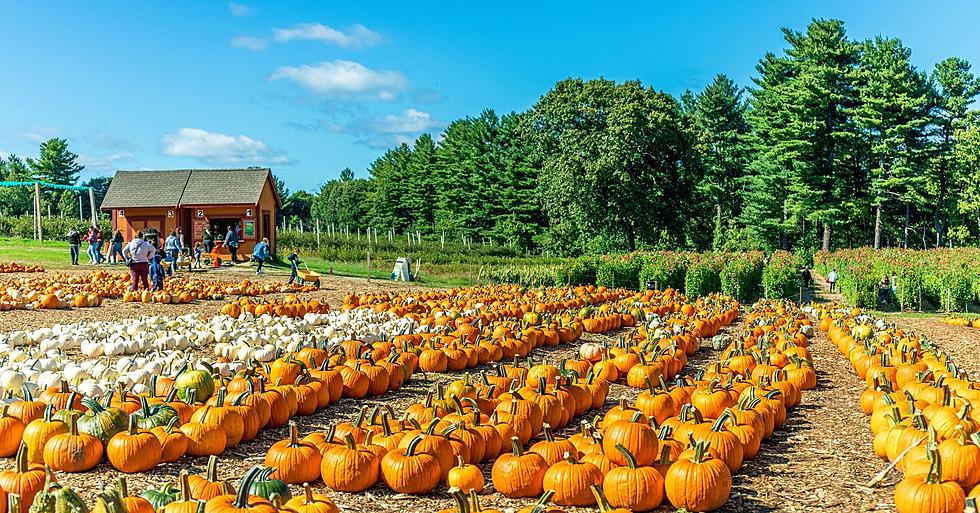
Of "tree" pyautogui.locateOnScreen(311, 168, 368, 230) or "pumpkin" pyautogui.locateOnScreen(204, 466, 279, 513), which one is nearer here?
"pumpkin" pyautogui.locateOnScreen(204, 466, 279, 513)

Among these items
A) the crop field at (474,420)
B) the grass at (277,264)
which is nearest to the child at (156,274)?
the crop field at (474,420)

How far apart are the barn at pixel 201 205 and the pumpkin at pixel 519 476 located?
101 ft

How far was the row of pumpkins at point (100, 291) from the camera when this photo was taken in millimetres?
15484

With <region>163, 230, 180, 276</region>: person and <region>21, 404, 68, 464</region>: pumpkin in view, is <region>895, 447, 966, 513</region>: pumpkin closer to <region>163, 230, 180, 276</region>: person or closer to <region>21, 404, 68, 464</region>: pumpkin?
<region>21, 404, 68, 464</region>: pumpkin

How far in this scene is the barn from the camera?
3453 centimetres

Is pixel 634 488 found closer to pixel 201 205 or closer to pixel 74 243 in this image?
pixel 74 243

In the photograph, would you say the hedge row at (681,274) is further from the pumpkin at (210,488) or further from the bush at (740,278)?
the pumpkin at (210,488)

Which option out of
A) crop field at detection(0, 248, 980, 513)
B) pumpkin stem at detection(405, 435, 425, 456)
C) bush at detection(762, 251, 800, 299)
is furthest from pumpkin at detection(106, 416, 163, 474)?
bush at detection(762, 251, 800, 299)

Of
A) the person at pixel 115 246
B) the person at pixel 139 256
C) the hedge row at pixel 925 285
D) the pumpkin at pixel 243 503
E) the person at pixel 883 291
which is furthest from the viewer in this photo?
the person at pixel 115 246

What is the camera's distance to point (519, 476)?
521cm

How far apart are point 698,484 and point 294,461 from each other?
2573 millimetres

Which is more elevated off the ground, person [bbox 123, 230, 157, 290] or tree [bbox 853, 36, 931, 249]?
tree [bbox 853, 36, 931, 249]

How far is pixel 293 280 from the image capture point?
2322 cm

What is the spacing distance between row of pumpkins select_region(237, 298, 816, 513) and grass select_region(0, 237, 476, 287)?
19.5 metres
